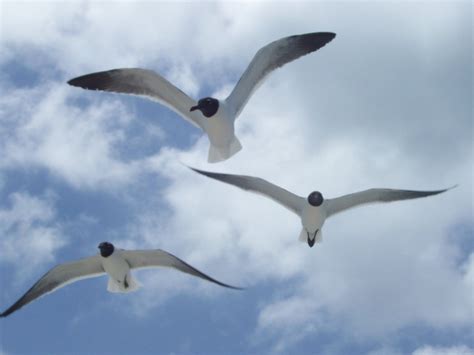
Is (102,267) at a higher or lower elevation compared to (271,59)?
lower

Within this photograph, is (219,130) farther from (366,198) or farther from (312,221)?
(366,198)

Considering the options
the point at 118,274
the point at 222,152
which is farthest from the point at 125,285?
the point at 222,152

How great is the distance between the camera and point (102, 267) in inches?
677

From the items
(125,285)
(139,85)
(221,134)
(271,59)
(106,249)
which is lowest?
(125,285)

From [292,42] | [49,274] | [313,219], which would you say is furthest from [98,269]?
[292,42]

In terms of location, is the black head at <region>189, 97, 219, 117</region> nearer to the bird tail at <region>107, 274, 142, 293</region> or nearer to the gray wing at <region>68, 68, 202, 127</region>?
the gray wing at <region>68, 68, 202, 127</region>

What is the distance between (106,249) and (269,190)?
2346mm

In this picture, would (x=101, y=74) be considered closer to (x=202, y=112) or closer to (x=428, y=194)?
(x=202, y=112)

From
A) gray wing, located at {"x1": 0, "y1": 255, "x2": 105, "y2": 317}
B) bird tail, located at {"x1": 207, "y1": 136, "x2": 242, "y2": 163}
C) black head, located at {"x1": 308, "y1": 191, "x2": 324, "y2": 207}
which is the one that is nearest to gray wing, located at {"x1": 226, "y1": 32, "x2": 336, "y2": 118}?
bird tail, located at {"x1": 207, "y1": 136, "x2": 242, "y2": 163}

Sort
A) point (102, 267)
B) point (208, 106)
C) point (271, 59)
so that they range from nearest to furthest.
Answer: point (208, 106) < point (271, 59) < point (102, 267)

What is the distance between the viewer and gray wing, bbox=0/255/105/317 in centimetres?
1694

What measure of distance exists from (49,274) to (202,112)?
2.98 metres

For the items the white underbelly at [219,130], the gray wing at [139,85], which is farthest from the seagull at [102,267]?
the gray wing at [139,85]

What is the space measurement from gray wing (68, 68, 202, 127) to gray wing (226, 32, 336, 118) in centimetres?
60
